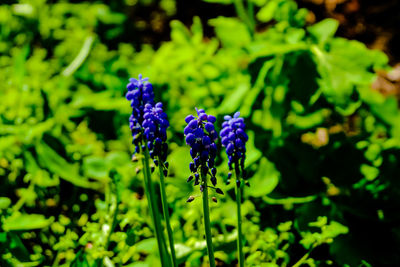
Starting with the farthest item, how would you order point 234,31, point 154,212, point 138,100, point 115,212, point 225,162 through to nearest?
point 234,31 → point 225,162 → point 115,212 → point 154,212 → point 138,100

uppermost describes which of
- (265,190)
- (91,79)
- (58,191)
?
(91,79)

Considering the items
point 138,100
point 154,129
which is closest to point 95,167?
point 138,100

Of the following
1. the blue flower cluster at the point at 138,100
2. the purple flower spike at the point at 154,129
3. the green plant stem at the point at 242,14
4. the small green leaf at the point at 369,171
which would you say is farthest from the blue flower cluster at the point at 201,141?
the green plant stem at the point at 242,14

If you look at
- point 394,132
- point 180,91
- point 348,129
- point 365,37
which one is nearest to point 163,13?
point 180,91

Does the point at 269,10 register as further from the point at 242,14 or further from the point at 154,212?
the point at 154,212

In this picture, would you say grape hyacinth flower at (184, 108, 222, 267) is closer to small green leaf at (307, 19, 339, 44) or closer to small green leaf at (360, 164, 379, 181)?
small green leaf at (360, 164, 379, 181)

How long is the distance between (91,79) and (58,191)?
1.05m

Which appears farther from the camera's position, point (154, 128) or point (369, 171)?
point (369, 171)

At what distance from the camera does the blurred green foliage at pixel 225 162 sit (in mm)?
2094

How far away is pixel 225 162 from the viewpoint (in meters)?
2.38

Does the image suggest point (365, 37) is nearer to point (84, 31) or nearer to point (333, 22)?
point (333, 22)

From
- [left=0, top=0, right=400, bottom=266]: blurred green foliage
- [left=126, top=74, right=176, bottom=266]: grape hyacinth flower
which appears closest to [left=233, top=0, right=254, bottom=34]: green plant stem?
[left=0, top=0, right=400, bottom=266]: blurred green foliage

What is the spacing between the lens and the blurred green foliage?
6.87ft

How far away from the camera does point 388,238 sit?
222cm
